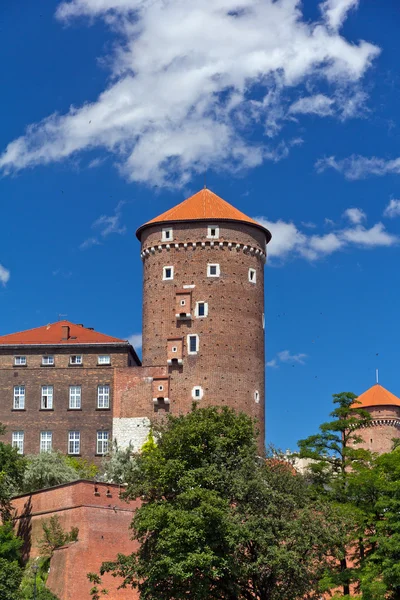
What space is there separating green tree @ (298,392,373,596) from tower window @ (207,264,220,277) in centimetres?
1271

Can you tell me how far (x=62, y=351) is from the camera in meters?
72.2

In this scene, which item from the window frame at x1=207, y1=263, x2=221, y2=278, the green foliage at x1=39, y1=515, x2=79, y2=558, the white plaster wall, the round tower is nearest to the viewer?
the green foliage at x1=39, y1=515, x2=79, y2=558

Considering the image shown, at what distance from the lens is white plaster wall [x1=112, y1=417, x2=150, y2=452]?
70.2 m

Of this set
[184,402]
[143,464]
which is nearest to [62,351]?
[184,402]

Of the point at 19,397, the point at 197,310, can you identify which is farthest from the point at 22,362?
the point at 197,310

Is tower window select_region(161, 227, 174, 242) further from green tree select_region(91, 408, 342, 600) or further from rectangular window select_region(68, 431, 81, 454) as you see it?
green tree select_region(91, 408, 342, 600)

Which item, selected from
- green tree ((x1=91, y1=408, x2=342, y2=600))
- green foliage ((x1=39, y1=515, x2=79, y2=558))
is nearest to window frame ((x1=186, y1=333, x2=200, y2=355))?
green foliage ((x1=39, y1=515, x2=79, y2=558))

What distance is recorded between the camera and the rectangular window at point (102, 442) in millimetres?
70812

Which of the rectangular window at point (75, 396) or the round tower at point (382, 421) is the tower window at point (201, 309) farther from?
the round tower at point (382, 421)

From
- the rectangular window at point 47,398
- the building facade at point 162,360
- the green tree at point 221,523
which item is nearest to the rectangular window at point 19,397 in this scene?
the building facade at point 162,360

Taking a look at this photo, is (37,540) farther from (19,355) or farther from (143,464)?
(19,355)

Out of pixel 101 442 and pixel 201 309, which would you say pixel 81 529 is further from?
pixel 201 309

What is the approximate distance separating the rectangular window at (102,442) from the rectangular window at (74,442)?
114 centimetres

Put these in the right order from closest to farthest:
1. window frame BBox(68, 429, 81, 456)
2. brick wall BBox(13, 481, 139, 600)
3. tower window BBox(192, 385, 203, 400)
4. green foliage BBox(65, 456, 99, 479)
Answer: brick wall BBox(13, 481, 139, 600), green foliage BBox(65, 456, 99, 479), tower window BBox(192, 385, 203, 400), window frame BBox(68, 429, 81, 456)
